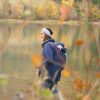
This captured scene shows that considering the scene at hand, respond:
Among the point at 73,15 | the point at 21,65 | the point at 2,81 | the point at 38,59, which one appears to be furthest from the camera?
the point at 21,65

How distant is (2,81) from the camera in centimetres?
242

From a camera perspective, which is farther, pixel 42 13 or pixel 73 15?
pixel 42 13

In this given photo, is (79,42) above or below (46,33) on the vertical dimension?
above

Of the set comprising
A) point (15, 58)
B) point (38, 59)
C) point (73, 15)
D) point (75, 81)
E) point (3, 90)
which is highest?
point (73, 15)

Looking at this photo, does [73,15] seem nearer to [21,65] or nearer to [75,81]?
[75,81]

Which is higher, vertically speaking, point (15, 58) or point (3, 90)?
point (3, 90)

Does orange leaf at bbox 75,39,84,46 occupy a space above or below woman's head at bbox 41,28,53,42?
above

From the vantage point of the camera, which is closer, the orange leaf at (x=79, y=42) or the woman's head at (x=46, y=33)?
the orange leaf at (x=79, y=42)

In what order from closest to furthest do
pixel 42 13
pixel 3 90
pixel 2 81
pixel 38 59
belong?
pixel 38 59
pixel 2 81
pixel 42 13
pixel 3 90

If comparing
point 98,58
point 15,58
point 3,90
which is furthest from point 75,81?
point 15,58

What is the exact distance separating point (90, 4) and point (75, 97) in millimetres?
586

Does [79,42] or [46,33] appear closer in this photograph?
[79,42]

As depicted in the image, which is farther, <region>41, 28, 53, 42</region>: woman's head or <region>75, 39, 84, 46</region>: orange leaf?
<region>41, 28, 53, 42</region>: woman's head

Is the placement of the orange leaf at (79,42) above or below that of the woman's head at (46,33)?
above
